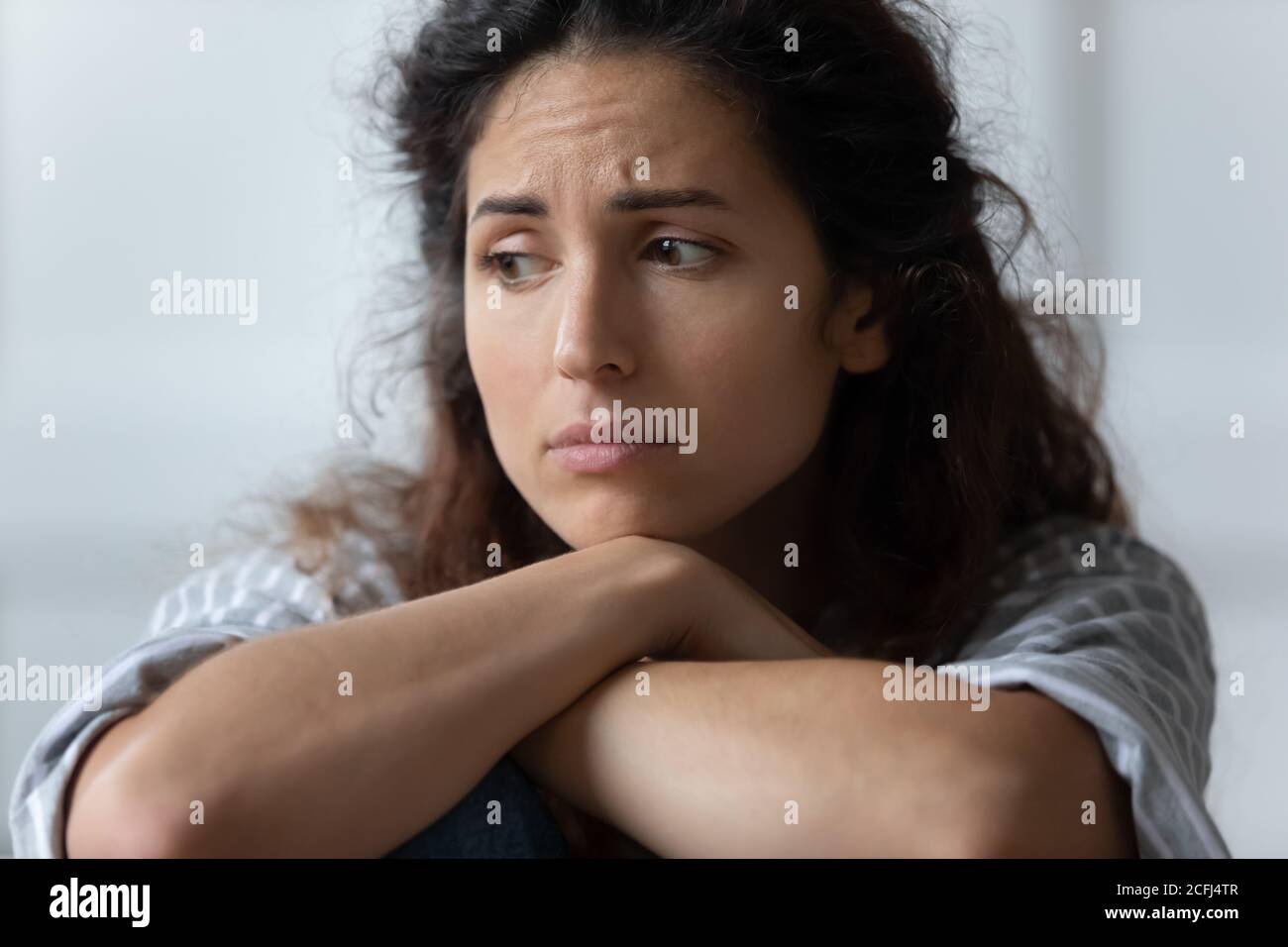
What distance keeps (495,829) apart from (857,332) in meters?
0.69

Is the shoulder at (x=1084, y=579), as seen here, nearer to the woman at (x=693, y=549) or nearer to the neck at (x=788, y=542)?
the woman at (x=693, y=549)

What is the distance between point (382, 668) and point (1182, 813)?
598mm

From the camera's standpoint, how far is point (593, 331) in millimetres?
1174

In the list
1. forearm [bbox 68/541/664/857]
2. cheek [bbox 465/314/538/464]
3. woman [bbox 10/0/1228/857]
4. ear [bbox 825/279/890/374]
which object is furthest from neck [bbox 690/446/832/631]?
forearm [bbox 68/541/664/857]

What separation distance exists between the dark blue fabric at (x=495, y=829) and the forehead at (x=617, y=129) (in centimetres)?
56

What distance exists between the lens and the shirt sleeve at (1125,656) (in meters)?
0.96

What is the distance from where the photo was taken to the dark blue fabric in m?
0.92

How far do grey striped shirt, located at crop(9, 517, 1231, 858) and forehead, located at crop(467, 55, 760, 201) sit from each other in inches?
20.1

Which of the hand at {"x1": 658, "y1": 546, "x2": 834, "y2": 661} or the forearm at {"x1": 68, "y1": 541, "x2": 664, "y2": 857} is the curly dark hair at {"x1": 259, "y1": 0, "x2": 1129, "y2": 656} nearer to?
the hand at {"x1": 658, "y1": 546, "x2": 834, "y2": 661}

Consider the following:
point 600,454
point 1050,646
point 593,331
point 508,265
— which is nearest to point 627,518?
point 600,454

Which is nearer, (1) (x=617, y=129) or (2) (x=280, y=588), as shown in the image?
(1) (x=617, y=129)

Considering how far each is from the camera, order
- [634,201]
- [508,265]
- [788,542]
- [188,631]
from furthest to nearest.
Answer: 1. [788,542]
2. [508,265]
3. [634,201]
4. [188,631]

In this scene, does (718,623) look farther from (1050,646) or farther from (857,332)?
(857,332)
